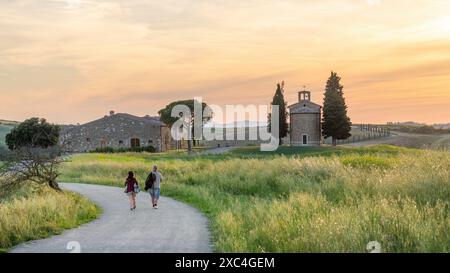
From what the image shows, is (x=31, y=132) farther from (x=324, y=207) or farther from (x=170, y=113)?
(x=324, y=207)

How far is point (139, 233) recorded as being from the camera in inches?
535

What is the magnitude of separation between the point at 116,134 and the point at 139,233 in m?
63.1

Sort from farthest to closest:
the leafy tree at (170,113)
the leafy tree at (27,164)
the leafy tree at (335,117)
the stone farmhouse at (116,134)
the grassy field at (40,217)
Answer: the leafy tree at (170,113) < the stone farmhouse at (116,134) < the leafy tree at (335,117) < the leafy tree at (27,164) < the grassy field at (40,217)

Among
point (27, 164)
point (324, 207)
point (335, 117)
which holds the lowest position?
point (324, 207)

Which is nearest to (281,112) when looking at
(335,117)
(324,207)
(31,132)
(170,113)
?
(335,117)

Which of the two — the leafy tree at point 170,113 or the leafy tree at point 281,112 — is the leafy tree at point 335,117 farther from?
the leafy tree at point 170,113

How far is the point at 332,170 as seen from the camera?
2423cm

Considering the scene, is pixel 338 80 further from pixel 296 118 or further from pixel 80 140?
pixel 80 140

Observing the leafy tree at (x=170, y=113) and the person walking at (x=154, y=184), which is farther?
the leafy tree at (x=170, y=113)

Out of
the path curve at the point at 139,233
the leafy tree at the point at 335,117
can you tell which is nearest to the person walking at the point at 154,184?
the path curve at the point at 139,233

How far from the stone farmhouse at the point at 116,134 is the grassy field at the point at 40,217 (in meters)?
55.7

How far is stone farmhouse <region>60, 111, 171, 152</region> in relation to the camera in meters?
75.1

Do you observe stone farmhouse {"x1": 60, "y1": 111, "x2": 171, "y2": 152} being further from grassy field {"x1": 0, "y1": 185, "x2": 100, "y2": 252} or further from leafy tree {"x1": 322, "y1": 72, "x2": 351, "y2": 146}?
grassy field {"x1": 0, "y1": 185, "x2": 100, "y2": 252}

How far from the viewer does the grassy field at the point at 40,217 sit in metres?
13.4
